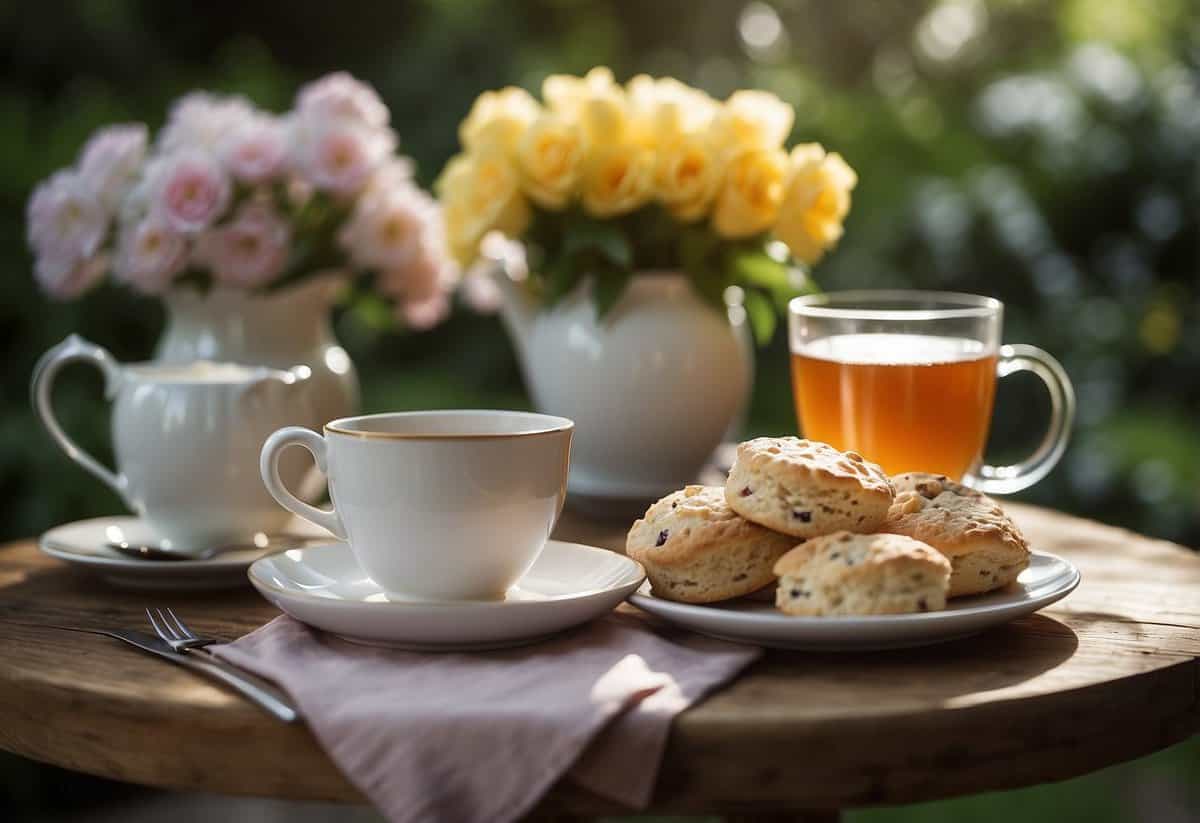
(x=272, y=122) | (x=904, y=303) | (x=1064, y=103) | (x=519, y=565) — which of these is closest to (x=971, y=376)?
(x=904, y=303)

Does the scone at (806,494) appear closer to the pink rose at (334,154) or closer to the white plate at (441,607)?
the white plate at (441,607)

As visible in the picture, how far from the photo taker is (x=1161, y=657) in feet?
3.37

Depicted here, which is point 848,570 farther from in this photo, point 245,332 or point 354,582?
point 245,332

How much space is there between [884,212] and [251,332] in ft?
8.21

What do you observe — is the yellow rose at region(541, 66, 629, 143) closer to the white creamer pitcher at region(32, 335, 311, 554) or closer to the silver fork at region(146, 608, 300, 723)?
the white creamer pitcher at region(32, 335, 311, 554)

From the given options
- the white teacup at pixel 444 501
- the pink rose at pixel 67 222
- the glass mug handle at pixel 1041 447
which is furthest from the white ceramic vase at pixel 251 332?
the glass mug handle at pixel 1041 447

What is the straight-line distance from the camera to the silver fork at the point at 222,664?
90 centimetres

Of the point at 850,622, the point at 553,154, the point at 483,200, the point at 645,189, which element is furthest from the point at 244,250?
the point at 850,622

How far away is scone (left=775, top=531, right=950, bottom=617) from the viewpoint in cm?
97

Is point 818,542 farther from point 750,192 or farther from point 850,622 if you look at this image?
point 750,192

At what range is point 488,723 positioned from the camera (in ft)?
2.83

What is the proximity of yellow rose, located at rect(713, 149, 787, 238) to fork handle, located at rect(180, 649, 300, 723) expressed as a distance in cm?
86

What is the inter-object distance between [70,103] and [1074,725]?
3212 millimetres

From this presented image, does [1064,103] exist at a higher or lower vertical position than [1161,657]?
higher
